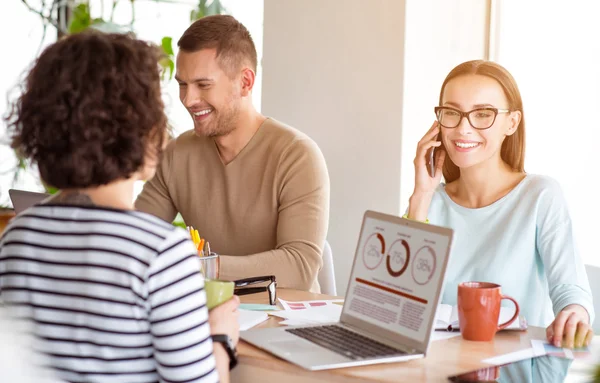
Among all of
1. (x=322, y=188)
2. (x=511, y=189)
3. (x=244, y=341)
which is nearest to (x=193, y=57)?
(x=322, y=188)

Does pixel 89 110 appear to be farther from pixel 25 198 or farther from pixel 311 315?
pixel 25 198

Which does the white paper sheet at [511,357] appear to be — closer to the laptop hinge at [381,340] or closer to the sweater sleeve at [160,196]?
the laptop hinge at [381,340]

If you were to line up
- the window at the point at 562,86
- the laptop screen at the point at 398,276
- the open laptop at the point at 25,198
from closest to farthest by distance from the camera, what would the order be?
the laptop screen at the point at 398,276 → the open laptop at the point at 25,198 → the window at the point at 562,86

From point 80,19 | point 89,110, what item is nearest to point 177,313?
point 89,110

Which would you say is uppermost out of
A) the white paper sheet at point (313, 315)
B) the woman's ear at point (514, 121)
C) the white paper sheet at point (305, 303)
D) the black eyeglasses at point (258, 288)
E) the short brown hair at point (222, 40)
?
the short brown hair at point (222, 40)

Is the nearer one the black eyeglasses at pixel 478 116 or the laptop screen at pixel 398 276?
the laptop screen at pixel 398 276

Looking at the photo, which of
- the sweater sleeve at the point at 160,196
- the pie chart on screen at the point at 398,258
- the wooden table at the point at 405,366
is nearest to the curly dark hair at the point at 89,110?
the wooden table at the point at 405,366

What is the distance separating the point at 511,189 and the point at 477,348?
76 centimetres

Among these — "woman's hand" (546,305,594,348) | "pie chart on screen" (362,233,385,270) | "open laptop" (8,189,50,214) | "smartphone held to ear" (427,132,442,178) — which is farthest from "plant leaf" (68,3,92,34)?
"woman's hand" (546,305,594,348)

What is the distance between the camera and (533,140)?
320 cm

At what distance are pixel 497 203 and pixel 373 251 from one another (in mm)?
690

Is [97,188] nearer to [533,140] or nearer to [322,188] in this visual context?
[322,188]

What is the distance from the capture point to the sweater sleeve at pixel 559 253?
1794 mm

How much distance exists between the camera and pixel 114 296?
1.07 m
